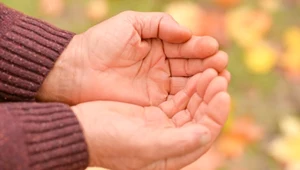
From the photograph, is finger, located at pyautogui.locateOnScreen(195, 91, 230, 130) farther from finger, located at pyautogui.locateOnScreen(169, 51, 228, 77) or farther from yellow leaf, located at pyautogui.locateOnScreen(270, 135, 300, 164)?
yellow leaf, located at pyautogui.locateOnScreen(270, 135, 300, 164)

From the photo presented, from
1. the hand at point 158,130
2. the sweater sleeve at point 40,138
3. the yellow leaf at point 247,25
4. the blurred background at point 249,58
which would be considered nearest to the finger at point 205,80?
the hand at point 158,130

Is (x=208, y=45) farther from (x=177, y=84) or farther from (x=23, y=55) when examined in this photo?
(x=23, y=55)

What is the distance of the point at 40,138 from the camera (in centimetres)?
80

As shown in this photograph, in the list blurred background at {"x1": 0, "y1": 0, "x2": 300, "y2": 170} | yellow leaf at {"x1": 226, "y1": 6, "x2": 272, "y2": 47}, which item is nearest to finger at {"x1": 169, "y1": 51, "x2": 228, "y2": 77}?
blurred background at {"x1": 0, "y1": 0, "x2": 300, "y2": 170}

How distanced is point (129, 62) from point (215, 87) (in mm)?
182

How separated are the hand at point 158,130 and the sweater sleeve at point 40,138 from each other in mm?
27

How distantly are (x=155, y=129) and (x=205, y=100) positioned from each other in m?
0.10

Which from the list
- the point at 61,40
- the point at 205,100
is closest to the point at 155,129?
the point at 205,100

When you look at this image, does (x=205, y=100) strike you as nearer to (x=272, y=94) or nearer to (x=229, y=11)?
(x=272, y=94)

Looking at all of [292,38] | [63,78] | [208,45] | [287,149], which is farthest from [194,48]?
[292,38]

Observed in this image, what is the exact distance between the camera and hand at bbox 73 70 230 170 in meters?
0.80

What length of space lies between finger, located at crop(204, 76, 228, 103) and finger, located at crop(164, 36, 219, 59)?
0.07m

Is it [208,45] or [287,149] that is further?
[287,149]

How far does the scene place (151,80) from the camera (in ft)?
3.11
